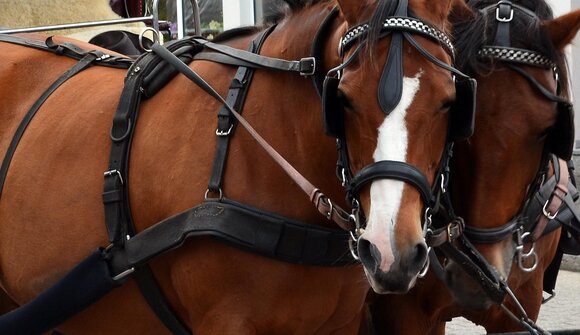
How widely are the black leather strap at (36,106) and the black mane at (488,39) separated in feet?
4.26

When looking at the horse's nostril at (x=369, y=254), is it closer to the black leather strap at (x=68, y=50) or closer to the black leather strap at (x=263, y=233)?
the black leather strap at (x=263, y=233)

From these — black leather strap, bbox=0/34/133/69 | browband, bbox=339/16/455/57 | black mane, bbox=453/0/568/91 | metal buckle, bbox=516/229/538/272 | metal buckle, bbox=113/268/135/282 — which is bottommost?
metal buckle, bbox=516/229/538/272

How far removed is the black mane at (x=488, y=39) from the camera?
3227 mm

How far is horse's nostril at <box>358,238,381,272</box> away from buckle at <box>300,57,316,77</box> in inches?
22.2

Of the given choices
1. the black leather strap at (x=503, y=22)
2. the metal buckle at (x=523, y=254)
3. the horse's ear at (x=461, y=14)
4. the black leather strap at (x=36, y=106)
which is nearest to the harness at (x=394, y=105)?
the horse's ear at (x=461, y=14)

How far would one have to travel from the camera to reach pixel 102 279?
124 inches

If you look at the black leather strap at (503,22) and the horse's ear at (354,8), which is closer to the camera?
the horse's ear at (354,8)

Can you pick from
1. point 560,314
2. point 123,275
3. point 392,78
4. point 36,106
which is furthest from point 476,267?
point 560,314

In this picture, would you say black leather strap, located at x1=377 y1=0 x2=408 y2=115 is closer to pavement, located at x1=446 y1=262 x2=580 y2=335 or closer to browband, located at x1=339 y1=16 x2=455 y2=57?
browband, located at x1=339 y1=16 x2=455 y2=57

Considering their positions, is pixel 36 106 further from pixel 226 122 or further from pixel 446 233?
pixel 446 233

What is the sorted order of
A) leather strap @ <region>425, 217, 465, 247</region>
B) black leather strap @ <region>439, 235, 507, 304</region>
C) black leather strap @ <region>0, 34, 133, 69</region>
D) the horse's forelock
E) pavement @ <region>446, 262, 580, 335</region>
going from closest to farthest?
the horse's forelock
leather strap @ <region>425, 217, 465, 247</region>
black leather strap @ <region>439, 235, 507, 304</region>
black leather strap @ <region>0, 34, 133, 69</region>
pavement @ <region>446, 262, 580, 335</region>

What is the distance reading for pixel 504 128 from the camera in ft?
10.4

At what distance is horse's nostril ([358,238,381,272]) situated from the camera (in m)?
2.46

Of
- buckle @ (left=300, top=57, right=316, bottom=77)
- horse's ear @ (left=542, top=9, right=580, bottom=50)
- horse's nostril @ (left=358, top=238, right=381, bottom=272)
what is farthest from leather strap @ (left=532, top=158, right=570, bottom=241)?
horse's nostril @ (left=358, top=238, right=381, bottom=272)
